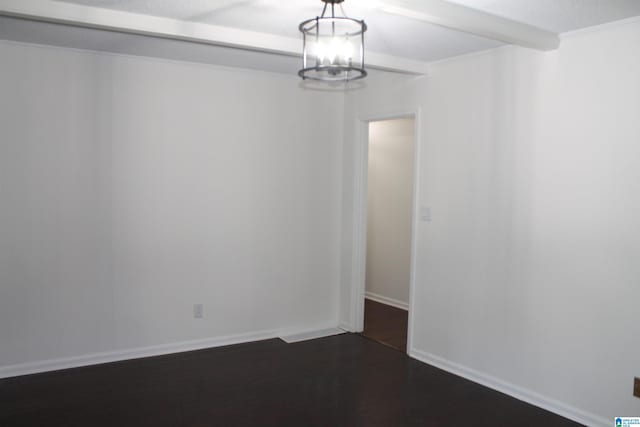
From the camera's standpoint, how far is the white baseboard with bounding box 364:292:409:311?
5590mm

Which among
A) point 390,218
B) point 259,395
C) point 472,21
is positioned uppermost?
point 472,21

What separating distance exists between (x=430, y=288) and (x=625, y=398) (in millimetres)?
1510

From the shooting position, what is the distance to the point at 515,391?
333 cm

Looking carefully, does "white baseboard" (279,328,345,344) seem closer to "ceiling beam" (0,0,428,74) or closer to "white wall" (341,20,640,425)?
"white wall" (341,20,640,425)

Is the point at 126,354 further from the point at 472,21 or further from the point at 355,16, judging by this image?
the point at 472,21

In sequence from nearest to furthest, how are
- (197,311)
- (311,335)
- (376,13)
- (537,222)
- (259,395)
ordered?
(376,13), (537,222), (259,395), (197,311), (311,335)

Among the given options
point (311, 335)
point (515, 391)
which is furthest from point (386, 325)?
point (515, 391)

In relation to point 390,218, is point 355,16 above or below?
above

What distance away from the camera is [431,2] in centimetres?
238

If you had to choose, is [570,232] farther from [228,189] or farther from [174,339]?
[174,339]

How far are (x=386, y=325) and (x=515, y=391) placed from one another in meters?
1.74

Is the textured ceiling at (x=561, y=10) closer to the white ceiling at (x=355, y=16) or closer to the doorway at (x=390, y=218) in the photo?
the white ceiling at (x=355, y=16)

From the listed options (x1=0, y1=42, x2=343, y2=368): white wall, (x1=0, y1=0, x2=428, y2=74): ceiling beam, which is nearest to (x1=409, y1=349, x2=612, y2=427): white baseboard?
(x1=0, y1=42, x2=343, y2=368): white wall

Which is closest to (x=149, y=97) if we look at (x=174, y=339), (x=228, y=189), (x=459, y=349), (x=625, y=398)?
(x=228, y=189)
